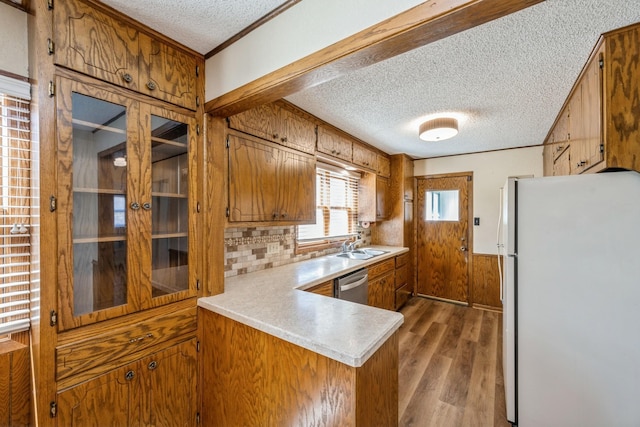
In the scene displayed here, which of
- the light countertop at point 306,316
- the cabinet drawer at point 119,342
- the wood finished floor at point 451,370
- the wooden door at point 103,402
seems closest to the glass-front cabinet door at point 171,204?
the cabinet drawer at point 119,342

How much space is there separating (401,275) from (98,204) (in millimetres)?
3638

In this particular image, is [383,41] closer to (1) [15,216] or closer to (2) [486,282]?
(1) [15,216]

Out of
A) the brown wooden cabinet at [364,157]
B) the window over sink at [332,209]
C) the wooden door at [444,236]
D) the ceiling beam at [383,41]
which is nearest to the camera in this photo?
the ceiling beam at [383,41]

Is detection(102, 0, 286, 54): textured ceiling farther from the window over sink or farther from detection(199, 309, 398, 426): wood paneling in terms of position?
the window over sink

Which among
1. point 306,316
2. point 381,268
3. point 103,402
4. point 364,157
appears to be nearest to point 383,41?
point 306,316

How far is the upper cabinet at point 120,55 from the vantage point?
1.12 metres

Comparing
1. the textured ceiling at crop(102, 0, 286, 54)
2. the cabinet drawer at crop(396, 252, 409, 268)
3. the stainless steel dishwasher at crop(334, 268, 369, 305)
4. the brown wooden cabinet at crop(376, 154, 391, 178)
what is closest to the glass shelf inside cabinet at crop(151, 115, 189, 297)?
the textured ceiling at crop(102, 0, 286, 54)

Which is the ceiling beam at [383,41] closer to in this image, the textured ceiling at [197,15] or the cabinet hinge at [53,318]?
the textured ceiling at [197,15]

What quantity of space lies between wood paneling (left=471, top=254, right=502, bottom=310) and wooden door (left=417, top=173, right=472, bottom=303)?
11cm

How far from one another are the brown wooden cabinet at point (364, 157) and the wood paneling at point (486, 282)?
2.12 meters

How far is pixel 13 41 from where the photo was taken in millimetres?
1236

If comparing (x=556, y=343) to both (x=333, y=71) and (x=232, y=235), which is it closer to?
(x=333, y=71)

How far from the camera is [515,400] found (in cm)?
169

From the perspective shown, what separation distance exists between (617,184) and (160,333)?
2600 mm
